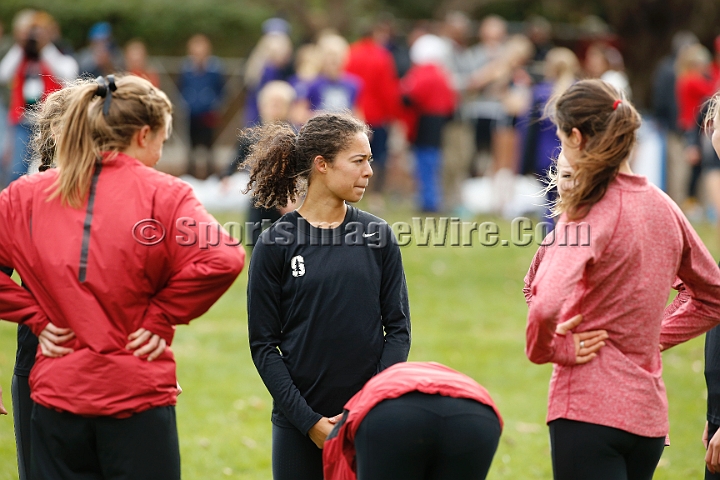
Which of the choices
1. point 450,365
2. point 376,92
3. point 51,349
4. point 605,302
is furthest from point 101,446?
point 376,92

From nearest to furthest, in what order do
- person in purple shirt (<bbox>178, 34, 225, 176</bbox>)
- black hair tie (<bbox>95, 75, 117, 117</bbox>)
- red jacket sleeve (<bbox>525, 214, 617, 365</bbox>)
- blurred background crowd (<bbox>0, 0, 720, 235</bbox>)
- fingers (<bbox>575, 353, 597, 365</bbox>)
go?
red jacket sleeve (<bbox>525, 214, 617, 365</bbox>)
fingers (<bbox>575, 353, 597, 365</bbox>)
black hair tie (<bbox>95, 75, 117, 117</bbox>)
blurred background crowd (<bbox>0, 0, 720, 235</bbox>)
person in purple shirt (<bbox>178, 34, 225, 176</bbox>)

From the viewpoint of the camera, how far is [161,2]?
2242 centimetres

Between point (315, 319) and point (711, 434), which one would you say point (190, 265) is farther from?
point (711, 434)

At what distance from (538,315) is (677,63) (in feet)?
38.3

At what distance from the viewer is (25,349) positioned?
3486mm

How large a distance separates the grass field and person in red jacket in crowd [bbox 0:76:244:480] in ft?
6.83

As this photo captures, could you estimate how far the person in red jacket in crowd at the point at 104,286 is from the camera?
2.92 m

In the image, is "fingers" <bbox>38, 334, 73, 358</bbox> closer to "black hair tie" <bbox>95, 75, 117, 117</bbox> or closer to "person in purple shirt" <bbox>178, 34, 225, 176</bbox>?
"black hair tie" <bbox>95, 75, 117, 117</bbox>

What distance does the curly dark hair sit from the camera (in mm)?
3426

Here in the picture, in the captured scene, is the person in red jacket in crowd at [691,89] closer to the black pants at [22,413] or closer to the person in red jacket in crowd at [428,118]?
the person in red jacket in crowd at [428,118]

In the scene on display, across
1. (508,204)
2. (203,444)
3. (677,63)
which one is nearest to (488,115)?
(508,204)

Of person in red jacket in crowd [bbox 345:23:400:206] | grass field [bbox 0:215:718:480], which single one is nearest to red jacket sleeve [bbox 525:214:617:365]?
grass field [bbox 0:215:718:480]

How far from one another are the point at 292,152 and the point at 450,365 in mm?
3743

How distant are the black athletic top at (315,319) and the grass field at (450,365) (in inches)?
75.5
